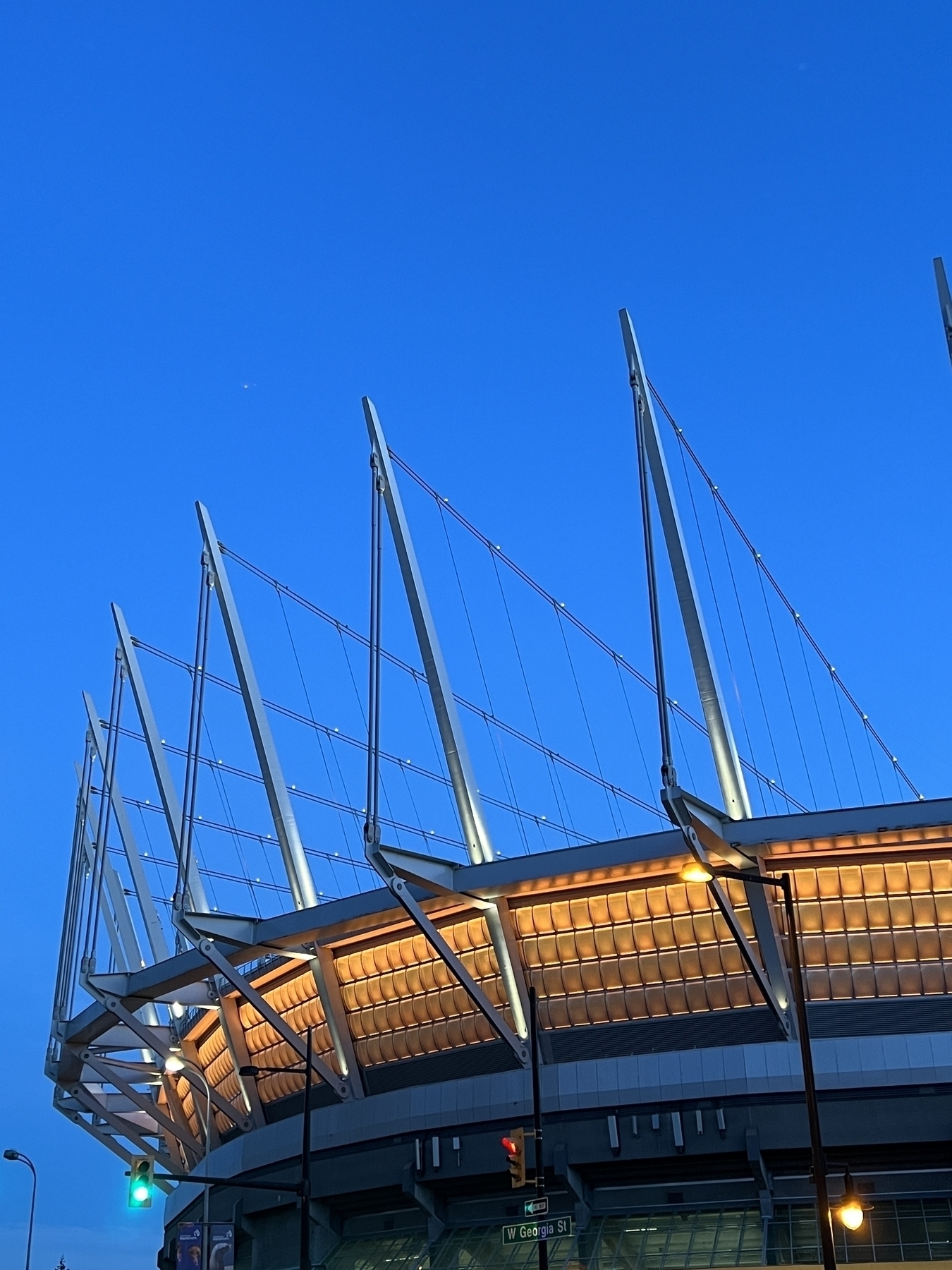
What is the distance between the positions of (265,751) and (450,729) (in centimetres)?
888

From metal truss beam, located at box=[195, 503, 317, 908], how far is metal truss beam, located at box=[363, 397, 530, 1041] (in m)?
6.43

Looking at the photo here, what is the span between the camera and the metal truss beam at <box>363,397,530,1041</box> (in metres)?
40.6

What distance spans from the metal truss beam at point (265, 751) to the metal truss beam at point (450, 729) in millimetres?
6427

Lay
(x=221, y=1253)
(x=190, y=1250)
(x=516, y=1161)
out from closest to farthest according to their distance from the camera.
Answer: (x=516, y=1161) → (x=221, y=1253) → (x=190, y=1250)

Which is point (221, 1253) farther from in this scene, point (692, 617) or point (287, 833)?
point (692, 617)

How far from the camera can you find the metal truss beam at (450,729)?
40.6 metres

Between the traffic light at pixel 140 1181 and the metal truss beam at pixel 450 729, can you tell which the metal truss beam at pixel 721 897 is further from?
the traffic light at pixel 140 1181

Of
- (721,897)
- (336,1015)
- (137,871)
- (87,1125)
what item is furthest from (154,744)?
(721,897)

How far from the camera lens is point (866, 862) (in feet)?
123

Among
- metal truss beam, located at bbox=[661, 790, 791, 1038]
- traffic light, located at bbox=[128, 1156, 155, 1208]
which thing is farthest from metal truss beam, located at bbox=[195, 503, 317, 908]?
metal truss beam, located at bbox=[661, 790, 791, 1038]

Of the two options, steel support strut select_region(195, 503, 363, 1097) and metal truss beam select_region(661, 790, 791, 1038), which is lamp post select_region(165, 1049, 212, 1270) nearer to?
steel support strut select_region(195, 503, 363, 1097)

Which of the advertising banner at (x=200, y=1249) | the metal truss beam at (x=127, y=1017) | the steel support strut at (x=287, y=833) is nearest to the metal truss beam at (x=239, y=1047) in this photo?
the metal truss beam at (x=127, y=1017)

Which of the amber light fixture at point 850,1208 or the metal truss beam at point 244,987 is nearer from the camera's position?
the amber light fixture at point 850,1208

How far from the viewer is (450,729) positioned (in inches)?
1618
